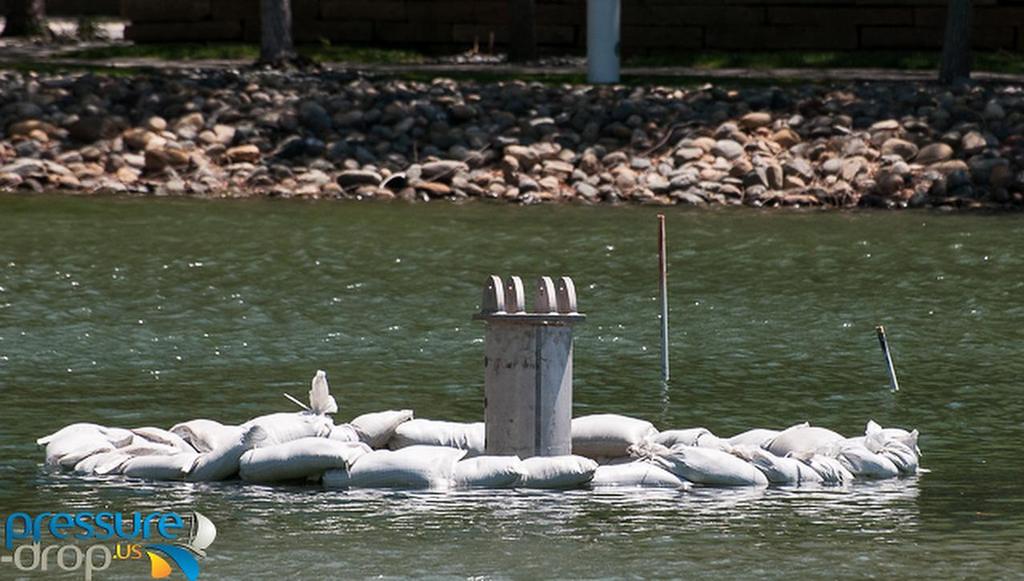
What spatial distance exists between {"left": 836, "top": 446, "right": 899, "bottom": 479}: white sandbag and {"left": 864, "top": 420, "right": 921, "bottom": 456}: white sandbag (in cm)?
13

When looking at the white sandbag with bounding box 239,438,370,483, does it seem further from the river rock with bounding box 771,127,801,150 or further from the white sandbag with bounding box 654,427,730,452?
the river rock with bounding box 771,127,801,150

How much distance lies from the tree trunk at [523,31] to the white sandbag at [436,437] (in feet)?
72.0

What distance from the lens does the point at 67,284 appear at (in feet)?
68.4

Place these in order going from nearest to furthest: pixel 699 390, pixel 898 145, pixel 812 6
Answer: pixel 699 390 < pixel 898 145 < pixel 812 6

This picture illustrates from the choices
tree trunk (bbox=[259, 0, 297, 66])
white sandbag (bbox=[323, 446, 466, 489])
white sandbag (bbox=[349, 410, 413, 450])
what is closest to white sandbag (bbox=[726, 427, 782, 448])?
white sandbag (bbox=[323, 446, 466, 489])

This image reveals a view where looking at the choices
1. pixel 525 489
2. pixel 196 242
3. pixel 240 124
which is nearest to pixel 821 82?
pixel 240 124

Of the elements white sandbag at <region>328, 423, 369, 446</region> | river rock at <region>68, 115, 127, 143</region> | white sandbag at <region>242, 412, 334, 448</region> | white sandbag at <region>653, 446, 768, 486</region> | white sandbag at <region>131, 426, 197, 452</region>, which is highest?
river rock at <region>68, 115, 127, 143</region>

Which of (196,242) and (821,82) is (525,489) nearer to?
(196,242)

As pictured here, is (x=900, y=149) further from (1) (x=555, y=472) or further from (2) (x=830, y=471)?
(1) (x=555, y=472)

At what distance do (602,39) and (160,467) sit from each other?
20.1m

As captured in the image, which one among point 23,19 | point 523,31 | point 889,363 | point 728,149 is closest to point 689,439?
point 889,363

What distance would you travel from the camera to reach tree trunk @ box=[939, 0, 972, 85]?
3120 cm

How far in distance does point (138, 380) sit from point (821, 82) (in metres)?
17.8

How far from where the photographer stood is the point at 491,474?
Result: 1207 centimetres
